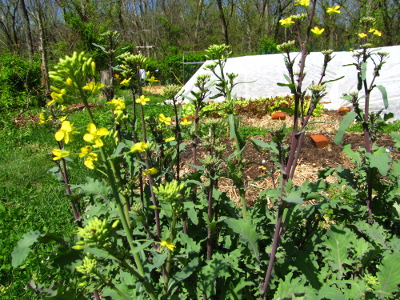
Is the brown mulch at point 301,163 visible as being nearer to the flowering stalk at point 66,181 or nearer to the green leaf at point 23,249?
the flowering stalk at point 66,181

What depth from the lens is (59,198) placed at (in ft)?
11.7

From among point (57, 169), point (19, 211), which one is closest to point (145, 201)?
point (57, 169)

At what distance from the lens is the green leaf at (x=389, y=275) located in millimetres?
1373

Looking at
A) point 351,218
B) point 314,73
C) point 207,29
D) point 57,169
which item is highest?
point 207,29

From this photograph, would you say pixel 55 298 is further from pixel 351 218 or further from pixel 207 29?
pixel 207 29

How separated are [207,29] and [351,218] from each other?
34471mm

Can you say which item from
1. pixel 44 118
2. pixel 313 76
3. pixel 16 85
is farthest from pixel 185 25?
pixel 44 118

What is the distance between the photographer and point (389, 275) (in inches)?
55.1

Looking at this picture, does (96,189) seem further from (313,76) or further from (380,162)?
(313,76)

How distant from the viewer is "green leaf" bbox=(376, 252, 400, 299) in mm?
1373

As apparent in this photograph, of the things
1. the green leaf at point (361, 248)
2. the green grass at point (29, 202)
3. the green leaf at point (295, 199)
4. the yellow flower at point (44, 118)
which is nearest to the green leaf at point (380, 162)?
the green leaf at point (361, 248)

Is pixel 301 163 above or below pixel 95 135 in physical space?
below

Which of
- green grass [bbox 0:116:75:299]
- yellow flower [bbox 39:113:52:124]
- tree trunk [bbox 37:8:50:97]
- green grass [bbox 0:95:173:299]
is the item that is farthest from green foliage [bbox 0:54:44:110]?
yellow flower [bbox 39:113:52:124]

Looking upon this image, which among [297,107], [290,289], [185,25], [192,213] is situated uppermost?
[185,25]
